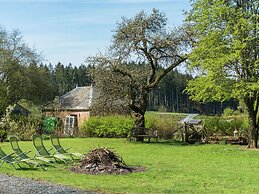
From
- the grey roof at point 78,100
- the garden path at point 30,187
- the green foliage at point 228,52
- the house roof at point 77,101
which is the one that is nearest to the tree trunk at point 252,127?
the green foliage at point 228,52

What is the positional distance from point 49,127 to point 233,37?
19191mm

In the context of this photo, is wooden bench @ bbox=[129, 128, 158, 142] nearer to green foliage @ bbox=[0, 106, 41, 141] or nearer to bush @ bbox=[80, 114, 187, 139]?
bush @ bbox=[80, 114, 187, 139]

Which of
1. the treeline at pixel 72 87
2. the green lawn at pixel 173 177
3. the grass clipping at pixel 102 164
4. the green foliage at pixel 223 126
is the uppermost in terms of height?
the treeline at pixel 72 87

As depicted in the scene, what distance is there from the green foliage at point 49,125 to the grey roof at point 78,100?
18.0 ft

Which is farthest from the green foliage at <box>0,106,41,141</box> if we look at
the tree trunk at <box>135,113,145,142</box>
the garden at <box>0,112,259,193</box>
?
the garden at <box>0,112,259,193</box>

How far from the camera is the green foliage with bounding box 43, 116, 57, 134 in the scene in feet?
114

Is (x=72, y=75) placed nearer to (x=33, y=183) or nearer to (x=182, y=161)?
(x=182, y=161)

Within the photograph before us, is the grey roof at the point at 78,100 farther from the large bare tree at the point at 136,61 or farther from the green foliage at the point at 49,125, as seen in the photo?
the large bare tree at the point at 136,61

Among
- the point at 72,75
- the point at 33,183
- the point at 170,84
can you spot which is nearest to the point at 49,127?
the point at 33,183

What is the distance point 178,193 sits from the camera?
926 cm

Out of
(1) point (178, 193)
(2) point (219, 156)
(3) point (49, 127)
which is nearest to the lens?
(1) point (178, 193)

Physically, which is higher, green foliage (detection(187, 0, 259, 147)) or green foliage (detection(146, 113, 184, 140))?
green foliage (detection(187, 0, 259, 147))

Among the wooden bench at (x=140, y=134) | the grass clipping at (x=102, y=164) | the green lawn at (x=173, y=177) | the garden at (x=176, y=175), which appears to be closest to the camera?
the green lawn at (x=173, y=177)

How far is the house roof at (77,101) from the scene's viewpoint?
138 feet
